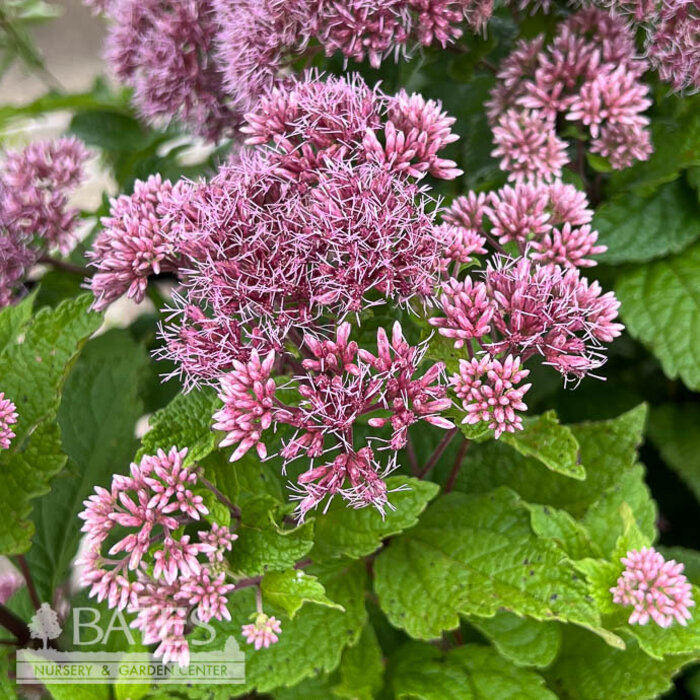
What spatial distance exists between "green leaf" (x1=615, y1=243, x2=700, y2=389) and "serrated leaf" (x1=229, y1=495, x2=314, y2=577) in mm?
541

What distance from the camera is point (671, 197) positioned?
1.09m

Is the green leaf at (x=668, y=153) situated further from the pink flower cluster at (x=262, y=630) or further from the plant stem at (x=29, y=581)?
the plant stem at (x=29, y=581)

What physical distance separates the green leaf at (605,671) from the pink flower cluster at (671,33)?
2.13 ft

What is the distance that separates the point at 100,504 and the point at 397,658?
44 centimetres

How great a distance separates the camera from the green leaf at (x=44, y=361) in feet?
2.84

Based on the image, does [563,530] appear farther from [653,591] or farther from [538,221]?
[538,221]

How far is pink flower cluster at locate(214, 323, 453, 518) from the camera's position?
26.5 inches

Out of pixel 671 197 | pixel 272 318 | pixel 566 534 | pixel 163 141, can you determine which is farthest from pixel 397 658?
pixel 163 141

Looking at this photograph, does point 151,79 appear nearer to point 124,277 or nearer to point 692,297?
point 124,277

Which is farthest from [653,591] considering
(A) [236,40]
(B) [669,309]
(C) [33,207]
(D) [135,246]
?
(C) [33,207]

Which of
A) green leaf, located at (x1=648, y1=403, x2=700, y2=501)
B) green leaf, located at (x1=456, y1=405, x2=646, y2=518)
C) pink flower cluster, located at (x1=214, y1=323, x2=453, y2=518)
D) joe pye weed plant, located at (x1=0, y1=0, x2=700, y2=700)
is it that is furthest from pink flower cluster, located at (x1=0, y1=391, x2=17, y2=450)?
green leaf, located at (x1=648, y1=403, x2=700, y2=501)

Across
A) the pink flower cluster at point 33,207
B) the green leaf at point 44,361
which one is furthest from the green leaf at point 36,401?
the pink flower cluster at point 33,207

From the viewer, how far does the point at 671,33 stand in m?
0.90

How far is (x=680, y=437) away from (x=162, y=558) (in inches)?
37.1
